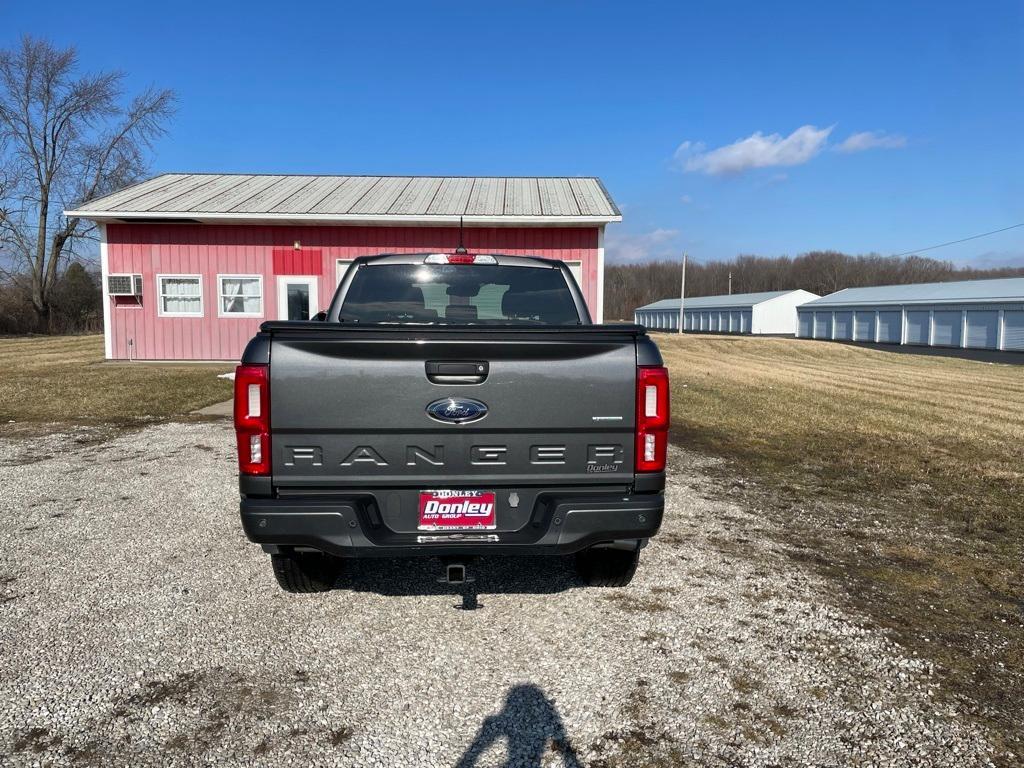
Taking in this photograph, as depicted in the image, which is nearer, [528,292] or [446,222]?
[528,292]

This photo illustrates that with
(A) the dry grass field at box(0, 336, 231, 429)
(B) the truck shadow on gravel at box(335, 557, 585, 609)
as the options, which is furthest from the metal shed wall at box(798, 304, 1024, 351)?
(B) the truck shadow on gravel at box(335, 557, 585, 609)

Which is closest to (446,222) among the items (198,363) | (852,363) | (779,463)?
(198,363)

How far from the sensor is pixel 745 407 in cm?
1178

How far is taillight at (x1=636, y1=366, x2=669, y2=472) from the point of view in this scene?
2977mm

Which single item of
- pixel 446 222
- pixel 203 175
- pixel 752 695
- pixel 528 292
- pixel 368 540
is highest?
pixel 203 175

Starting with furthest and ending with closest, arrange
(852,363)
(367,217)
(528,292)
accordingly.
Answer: (852,363), (367,217), (528,292)

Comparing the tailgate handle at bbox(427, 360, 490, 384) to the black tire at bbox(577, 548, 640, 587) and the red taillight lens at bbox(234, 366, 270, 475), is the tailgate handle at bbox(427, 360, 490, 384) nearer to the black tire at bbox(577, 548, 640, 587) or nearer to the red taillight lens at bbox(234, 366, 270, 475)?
the red taillight lens at bbox(234, 366, 270, 475)

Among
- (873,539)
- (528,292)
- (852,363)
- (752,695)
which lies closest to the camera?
(752,695)

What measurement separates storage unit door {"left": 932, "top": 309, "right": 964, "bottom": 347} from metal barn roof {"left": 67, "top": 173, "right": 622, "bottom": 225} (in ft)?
93.8

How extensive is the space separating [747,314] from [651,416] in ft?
223

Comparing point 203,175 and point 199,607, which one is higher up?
point 203,175

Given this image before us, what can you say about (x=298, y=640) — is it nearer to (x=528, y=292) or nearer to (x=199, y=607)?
(x=199, y=607)

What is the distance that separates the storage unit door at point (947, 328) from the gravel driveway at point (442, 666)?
41.0 metres

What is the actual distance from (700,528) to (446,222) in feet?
42.4
